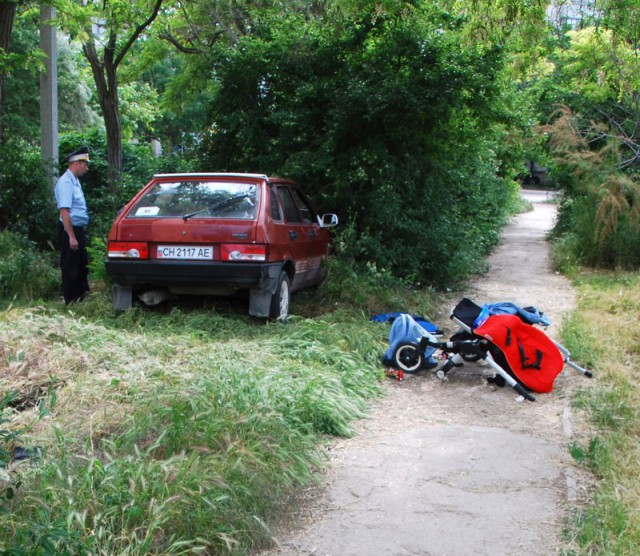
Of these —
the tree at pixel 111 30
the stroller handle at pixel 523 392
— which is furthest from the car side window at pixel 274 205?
the tree at pixel 111 30

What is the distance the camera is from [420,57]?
445 inches

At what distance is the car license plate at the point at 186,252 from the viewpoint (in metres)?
8.22

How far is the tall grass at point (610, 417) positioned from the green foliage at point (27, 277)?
21.2ft

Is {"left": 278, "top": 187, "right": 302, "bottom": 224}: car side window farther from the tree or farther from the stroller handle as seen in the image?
the tree

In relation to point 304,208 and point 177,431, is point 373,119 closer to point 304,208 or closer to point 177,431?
point 304,208

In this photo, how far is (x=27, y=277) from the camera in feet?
34.0

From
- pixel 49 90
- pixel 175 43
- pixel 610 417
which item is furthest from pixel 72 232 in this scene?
pixel 175 43

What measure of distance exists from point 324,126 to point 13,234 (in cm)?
513

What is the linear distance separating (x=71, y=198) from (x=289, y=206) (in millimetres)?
2558

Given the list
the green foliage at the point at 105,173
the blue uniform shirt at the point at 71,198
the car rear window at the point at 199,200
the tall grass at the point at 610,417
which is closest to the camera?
the tall grass at the point at 610,417

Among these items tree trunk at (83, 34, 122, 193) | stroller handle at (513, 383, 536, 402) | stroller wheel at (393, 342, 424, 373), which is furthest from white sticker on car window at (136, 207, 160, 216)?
tree trunk at (83, 34, 122, 193)

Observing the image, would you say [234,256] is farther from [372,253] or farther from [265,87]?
[265,87]

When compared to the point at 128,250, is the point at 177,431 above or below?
below

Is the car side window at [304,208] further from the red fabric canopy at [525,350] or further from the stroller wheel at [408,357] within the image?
the red fabric canopy at [525,350]
